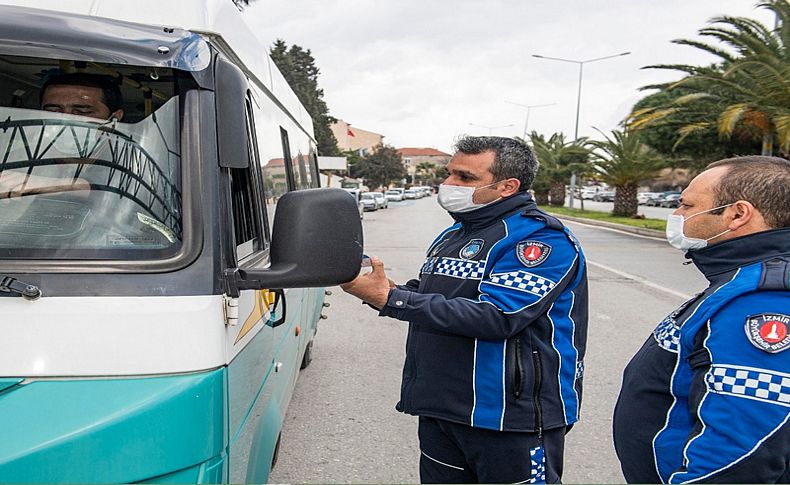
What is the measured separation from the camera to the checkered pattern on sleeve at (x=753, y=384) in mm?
1608

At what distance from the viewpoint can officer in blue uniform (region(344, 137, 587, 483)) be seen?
2264 mm

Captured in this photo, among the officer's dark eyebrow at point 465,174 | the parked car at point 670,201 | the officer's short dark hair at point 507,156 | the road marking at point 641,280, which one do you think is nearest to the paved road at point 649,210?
the parked car at point 670,201

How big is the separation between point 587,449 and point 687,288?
312 inches

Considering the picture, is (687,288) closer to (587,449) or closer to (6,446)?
(587,449)

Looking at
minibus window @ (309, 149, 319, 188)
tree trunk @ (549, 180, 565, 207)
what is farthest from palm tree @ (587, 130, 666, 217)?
minibus window @ (309, 149, 319, 188)

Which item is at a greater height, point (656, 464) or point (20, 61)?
point (20, 61)

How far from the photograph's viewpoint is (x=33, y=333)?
1601 mm

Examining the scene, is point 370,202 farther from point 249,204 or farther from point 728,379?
point 728,379

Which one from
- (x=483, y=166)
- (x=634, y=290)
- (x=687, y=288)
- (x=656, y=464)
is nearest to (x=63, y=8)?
(x=483, y=166)

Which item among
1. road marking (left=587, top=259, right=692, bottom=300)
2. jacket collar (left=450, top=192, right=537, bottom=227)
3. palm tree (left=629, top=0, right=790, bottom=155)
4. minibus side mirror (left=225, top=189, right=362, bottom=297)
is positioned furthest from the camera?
palm tree (left=629, top=0, right=790, bottom=155)

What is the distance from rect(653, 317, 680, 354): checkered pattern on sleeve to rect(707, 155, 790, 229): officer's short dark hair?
40 cm

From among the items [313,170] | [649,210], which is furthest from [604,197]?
[313,170]

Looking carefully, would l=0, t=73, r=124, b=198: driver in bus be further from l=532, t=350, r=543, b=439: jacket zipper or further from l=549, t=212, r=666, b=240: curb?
l=549, t=212, r=666, b=240: curb

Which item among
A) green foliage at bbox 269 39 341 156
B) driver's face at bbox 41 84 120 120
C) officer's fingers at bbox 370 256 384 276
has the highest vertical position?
green foliage at bbox 269 39 341 156
